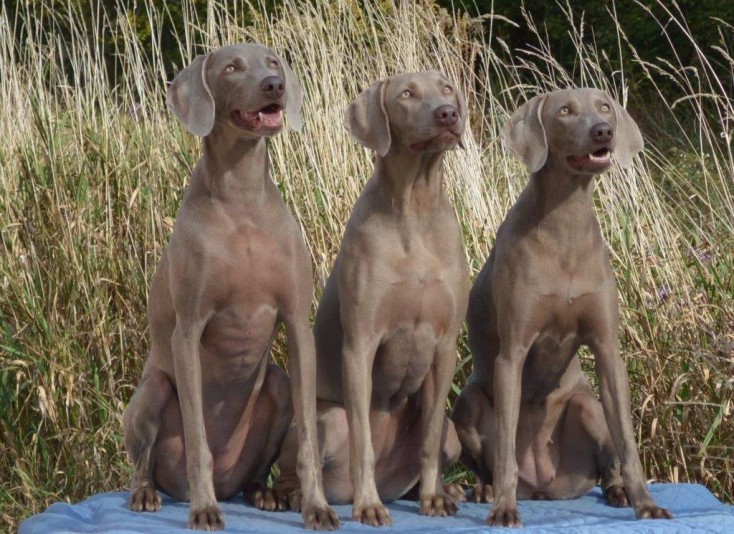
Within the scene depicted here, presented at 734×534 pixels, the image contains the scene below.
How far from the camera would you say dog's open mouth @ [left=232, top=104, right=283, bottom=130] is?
363cm

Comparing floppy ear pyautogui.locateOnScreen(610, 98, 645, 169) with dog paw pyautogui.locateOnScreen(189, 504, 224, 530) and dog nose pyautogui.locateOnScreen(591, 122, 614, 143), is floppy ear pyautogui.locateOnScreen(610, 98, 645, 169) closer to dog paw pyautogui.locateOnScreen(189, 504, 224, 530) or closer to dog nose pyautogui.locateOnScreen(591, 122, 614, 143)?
dog nose pyautogui.locateOnScreen(591, 122, 614, 143)

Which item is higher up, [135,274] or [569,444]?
[135,274]

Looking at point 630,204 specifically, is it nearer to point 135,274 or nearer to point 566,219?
point 566,219

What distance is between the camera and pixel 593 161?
3.73m

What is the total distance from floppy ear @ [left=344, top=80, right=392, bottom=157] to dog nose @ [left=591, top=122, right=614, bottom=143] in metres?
0.61

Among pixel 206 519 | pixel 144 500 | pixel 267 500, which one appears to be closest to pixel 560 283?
pixel 267 500

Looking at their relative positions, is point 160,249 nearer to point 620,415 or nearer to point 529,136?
point 529,136

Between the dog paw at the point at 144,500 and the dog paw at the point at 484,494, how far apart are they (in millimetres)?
1011

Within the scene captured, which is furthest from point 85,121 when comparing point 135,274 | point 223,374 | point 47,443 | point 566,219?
point 566,219

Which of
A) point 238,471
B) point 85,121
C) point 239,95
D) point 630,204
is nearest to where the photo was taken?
point 239,95

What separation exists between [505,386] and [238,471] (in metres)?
0.87

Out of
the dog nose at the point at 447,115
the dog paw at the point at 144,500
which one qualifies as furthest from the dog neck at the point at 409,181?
the dog paw at the point at 144,500

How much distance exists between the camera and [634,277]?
495cm

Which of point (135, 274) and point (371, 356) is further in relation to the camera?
point (135, 274)
